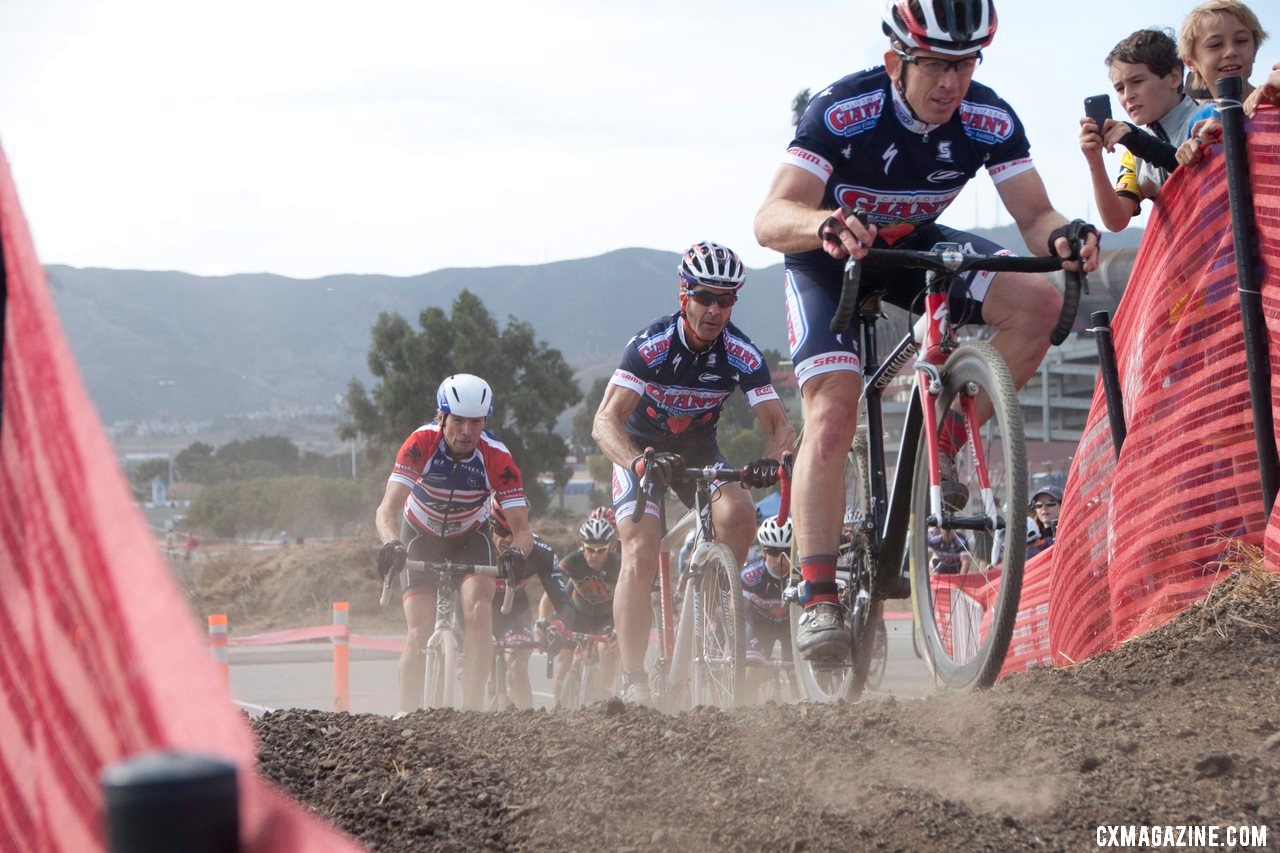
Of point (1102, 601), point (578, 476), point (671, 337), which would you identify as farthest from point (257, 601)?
point (578, 476)

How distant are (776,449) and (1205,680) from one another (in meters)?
4.16

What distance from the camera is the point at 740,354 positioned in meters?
7.57

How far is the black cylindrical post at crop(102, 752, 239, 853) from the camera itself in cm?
97

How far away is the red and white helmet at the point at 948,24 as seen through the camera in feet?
13.9

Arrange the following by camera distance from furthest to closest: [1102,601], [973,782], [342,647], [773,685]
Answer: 1. [342,647]
2. [773,685]
3. [1102,601]
4. [973,782]

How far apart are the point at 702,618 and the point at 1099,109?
11.6ft

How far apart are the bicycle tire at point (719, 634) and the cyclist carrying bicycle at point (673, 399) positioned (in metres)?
0.19

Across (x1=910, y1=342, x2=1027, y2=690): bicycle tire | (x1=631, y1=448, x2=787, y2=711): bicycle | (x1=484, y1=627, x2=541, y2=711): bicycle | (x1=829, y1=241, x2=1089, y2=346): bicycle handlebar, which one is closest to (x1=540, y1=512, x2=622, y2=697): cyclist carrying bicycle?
(x1=484, y1=627, x2=541, y2=711): bicycle

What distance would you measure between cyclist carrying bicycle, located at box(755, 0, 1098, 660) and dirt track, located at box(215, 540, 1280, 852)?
879 millimetres

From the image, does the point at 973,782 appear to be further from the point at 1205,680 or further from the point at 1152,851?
the point at 1205,680

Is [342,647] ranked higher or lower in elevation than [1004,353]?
lower

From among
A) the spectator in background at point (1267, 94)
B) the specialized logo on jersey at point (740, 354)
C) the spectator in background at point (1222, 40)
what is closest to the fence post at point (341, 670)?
the specialized logo on jersey at point (740, 354)

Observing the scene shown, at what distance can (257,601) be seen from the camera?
36344 millimetres

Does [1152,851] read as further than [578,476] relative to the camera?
No
